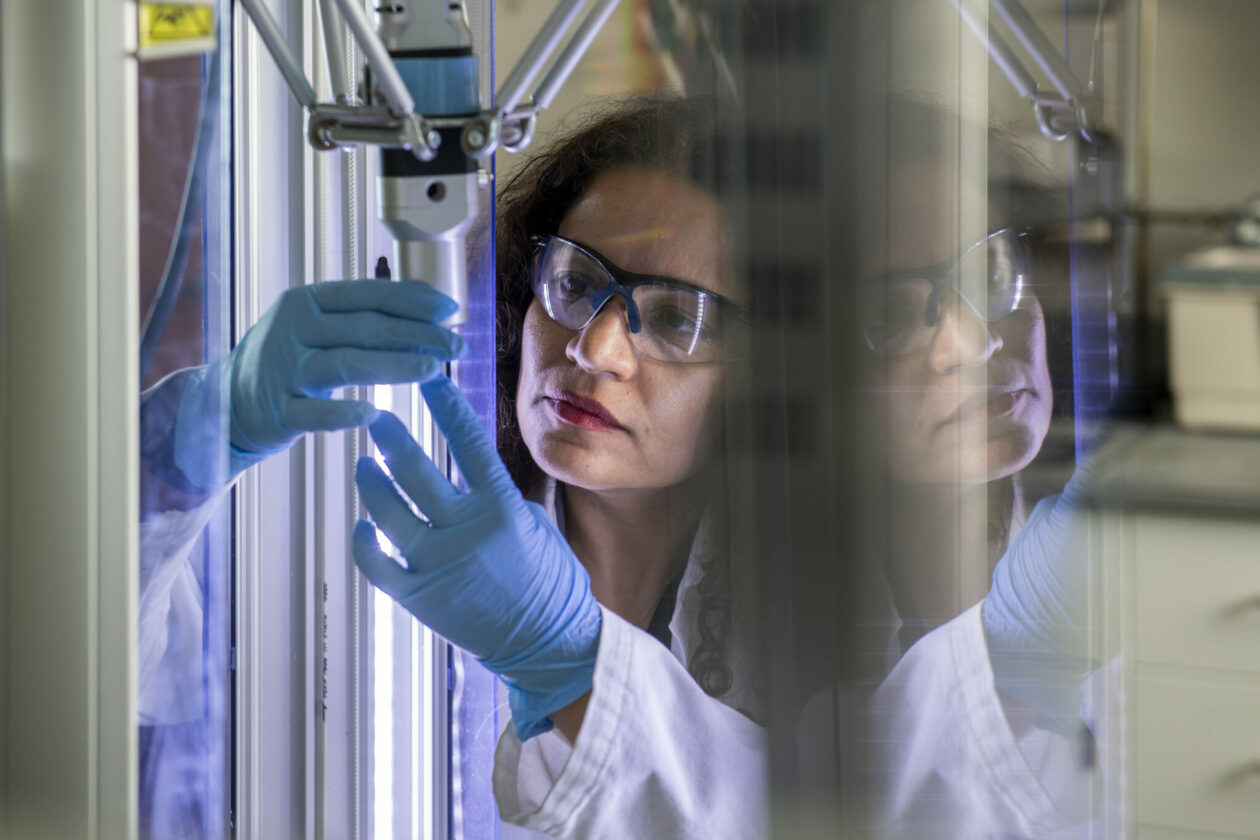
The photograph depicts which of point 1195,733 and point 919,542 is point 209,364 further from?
point 1195,733

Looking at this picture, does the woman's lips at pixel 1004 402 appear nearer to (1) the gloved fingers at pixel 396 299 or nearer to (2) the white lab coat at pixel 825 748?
(2) the white lab coat at pixel 825 748

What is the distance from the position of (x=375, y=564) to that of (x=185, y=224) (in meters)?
0.39

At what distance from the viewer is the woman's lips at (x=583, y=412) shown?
1094 millimetres

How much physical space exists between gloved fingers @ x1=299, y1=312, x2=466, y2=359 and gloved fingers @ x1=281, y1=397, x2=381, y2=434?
0.19 feet

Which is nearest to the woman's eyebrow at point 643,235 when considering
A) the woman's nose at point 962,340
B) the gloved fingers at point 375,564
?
the woman's nose at point 962,340

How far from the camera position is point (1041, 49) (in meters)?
0.90

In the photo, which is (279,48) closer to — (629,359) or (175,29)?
(175,29)

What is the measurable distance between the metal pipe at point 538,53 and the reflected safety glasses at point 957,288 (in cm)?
38

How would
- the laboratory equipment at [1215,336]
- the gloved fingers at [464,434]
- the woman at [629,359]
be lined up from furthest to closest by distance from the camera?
the gloved fingers at [464,434] → the woman at [629,359] → the laboratory equipment at [1215,336]

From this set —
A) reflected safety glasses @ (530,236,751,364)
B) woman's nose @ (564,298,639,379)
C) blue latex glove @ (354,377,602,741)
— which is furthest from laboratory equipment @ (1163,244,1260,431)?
blue latex glove @ (354,377,602,741)

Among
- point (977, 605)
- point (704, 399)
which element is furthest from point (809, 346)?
point (977, 605)

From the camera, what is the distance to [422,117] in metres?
0.96

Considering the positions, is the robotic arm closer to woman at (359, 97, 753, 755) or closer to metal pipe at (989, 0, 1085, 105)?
woman at (359, 97, 753, 755)

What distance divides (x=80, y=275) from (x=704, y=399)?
0.57 m
